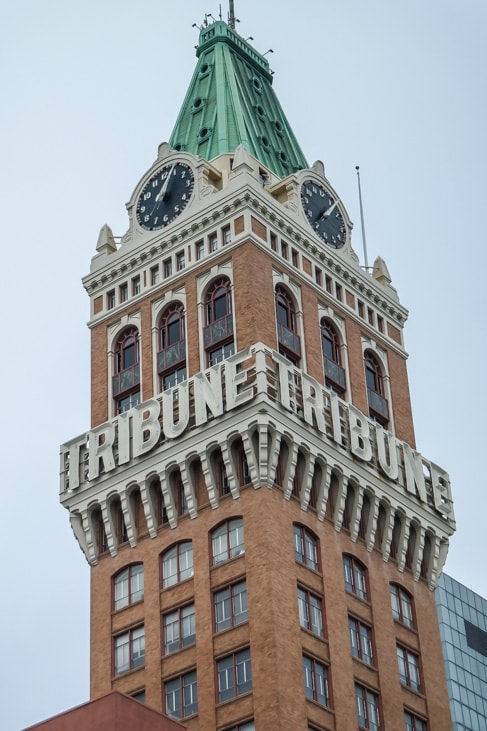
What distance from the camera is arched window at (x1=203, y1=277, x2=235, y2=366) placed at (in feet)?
310

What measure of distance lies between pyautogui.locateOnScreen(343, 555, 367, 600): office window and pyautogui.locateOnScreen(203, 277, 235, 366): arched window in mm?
11717

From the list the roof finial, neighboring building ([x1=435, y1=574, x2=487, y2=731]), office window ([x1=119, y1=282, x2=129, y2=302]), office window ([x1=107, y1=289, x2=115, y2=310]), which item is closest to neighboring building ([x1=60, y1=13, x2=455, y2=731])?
office window ([x1=119, y1=282, x2=129, y2=302])

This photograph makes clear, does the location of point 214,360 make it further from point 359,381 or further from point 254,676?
point 254,676

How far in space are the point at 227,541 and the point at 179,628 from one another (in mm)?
4612

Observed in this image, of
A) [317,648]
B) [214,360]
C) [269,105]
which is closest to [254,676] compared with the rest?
[317,648]

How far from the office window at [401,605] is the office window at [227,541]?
10167 mm

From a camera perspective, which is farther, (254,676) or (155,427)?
(155,427)

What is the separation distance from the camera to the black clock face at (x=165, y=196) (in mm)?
102000

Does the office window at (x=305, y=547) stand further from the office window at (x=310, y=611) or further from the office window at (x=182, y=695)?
the office window at (x=182, y=695)

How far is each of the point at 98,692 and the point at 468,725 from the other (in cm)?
4245

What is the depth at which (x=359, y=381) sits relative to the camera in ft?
327

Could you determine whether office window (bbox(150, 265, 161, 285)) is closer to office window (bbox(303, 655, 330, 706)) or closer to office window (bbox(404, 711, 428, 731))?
office window (bbox(303, 655, 330, 706))

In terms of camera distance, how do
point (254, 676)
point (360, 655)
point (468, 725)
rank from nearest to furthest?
point (254, 676) < point (360, 655) < point (468, 725)

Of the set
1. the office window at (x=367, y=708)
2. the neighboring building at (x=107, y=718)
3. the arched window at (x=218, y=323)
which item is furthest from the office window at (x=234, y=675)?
the arched window at (x=218, y=323)
